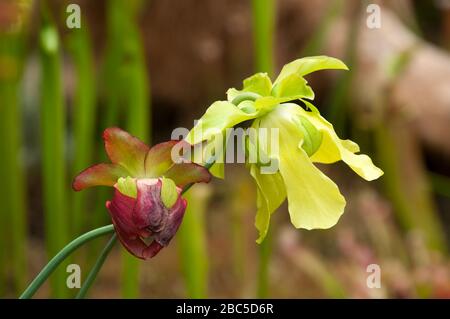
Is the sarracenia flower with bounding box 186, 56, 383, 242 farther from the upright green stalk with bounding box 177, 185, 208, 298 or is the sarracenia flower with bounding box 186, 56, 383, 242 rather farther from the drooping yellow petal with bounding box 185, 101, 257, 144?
the upright green stalk with bounding box 177, 185, 208, 298

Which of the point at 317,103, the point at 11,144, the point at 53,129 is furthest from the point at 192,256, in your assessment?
the point at 317,103

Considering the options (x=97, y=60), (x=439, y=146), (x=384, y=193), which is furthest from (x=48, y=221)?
(x=439, y=146)

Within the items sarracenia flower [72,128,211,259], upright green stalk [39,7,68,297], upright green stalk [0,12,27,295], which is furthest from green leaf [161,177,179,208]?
upright green stalk [0,12,27,295]

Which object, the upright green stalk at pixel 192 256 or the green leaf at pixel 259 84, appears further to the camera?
the upright green stalk at pixel 192 256

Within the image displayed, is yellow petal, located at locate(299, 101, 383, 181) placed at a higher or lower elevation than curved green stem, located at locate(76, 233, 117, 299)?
higher

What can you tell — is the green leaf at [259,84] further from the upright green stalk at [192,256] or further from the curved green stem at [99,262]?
the upright green stalk at [192,256]

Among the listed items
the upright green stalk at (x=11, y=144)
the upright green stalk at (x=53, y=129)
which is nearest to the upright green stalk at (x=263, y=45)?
the upright green stalk at (x=53, y=129)

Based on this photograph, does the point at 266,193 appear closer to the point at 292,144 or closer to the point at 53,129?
the point at 292,144
